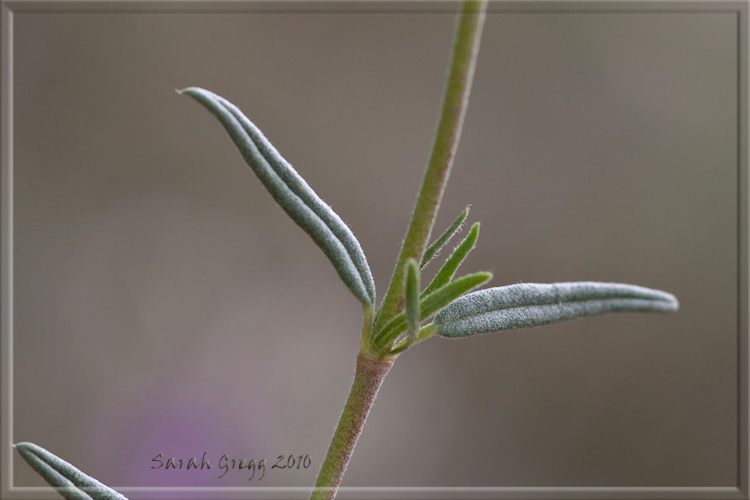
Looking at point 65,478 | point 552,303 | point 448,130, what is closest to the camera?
point 448,130

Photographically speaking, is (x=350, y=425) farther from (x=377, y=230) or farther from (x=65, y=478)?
(x=377, y=230)

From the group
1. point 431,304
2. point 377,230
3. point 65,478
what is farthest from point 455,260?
point 377,230

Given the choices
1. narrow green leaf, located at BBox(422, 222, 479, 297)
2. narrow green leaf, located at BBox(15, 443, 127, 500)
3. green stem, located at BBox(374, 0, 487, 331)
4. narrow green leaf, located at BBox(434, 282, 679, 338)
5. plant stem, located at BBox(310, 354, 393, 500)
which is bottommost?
narrow green leaf, located at BBox(15, 443, 127, 500)

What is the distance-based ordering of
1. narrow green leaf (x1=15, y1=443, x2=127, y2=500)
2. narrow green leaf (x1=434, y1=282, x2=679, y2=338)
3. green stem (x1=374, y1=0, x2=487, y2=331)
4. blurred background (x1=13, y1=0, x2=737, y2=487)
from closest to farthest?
green stem (x1=374, y1=0, x2=487, y2=331)
narrow green leaf (x1=15, y1=443, x2=127, y2=500)
narrow green leaf (x1=434, y1=282, x2=679, y2=338)
blurred background (x1=13, y1=0, x2=737, y2=487)

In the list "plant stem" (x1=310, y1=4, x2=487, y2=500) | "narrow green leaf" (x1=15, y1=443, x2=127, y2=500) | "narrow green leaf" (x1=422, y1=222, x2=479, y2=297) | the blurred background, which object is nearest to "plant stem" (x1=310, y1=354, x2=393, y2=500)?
"plant stem" (x1=310, y1=4, x2=487, y2=500)

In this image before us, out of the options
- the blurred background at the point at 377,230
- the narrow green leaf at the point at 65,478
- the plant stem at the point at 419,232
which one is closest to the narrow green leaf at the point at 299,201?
the plant stem at the point at 419,232

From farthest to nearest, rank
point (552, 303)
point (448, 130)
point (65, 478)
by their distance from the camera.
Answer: point (552, 303) → point (65, 478) → point (448, 130)

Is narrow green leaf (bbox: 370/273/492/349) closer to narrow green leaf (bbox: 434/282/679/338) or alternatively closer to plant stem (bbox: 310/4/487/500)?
plant stem (bbox: 310/4/487/500)
